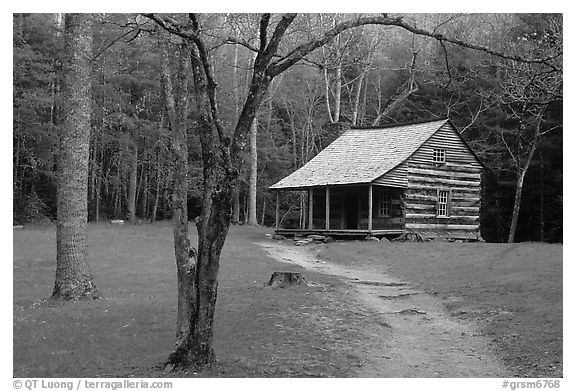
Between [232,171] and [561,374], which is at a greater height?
[232,171]

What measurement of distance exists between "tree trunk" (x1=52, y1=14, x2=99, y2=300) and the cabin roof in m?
15.8

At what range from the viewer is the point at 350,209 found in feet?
98.3

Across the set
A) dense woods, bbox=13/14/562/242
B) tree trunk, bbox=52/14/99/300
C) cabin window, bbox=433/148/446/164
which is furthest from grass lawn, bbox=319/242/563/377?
dense woods, bbox=13/14/562/242

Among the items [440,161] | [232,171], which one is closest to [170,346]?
[232,171]

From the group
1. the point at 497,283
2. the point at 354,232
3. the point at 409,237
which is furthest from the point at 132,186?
the point at 497,283

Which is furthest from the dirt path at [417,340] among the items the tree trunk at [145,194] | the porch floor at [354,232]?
the tree trunk at [145,194]

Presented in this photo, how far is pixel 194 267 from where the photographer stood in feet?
24.7

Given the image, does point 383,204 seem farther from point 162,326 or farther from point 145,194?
point 162,326

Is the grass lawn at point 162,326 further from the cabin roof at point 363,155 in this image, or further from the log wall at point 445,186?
the log wall at point 445,186

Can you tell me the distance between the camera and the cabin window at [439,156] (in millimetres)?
28766

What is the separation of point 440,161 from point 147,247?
14733 mm

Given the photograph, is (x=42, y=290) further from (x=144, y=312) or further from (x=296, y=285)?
(x=296, y=285)

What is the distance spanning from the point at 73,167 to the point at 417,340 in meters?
7.38
